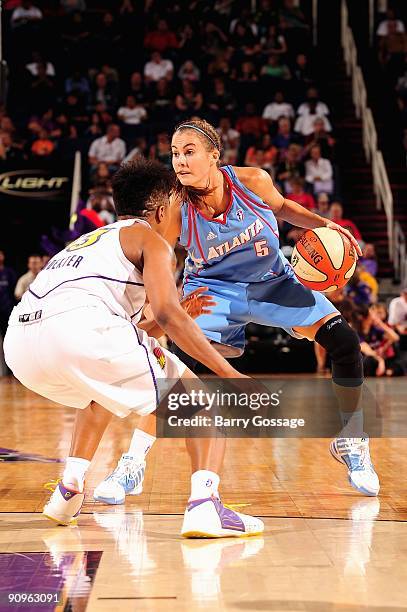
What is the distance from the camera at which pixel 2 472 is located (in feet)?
16.4

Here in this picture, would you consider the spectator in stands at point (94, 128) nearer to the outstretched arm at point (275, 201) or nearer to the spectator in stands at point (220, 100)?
the spectator in stands at point (220, 100)

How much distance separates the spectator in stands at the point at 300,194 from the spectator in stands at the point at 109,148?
2602mm

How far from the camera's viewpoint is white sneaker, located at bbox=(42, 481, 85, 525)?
3.71m

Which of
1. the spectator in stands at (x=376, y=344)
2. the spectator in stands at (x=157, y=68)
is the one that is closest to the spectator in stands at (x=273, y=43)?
the spectator in stands at (x=157, y=68)

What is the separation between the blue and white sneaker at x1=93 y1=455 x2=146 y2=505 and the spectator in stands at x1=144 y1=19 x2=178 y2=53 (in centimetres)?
1329

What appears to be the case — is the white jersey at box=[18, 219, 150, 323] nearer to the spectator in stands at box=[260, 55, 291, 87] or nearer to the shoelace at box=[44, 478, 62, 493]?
the shoelace at box=[44, 478, 62, 493]

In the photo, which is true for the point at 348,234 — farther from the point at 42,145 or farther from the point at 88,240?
the point at 42,145

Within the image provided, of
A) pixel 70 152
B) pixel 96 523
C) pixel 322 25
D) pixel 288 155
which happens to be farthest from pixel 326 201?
pixel 96 523

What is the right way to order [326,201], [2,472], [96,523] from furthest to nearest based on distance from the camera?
[326,201] → [2,472] → [96,523]

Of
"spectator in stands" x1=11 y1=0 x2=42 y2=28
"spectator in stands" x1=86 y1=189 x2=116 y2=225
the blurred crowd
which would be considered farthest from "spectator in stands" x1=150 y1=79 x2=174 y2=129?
"spectator in stands" x1=86 y1=189 x2=116 y2=225

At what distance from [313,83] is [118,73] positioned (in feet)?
10.8

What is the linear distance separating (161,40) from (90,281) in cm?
1416

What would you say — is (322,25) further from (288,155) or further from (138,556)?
(138,556)

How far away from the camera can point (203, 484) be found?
11.4ft
